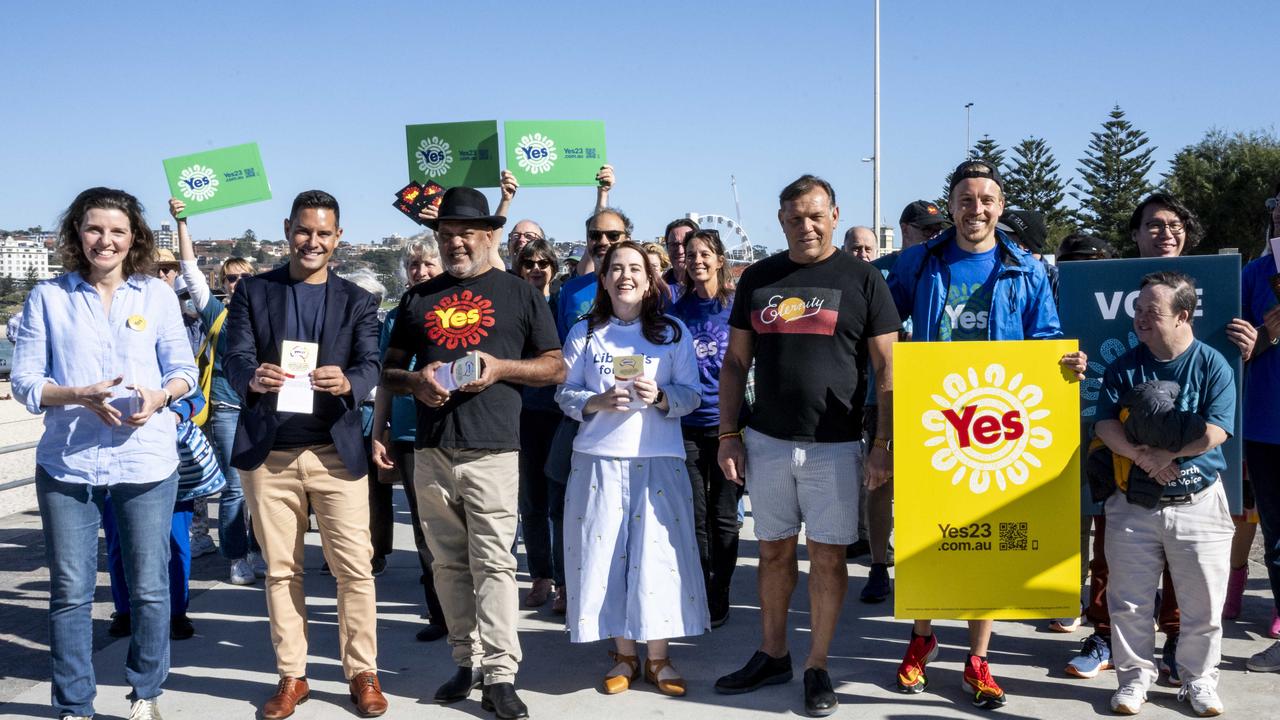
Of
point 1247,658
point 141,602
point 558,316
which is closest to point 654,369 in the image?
point 558,316

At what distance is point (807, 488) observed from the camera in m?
4.10

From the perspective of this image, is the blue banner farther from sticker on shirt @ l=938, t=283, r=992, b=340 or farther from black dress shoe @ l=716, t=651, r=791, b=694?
black dress shoe @ l=716, t=651, r=791, b=694

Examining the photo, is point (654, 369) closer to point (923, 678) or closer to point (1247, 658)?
point (923, 678)

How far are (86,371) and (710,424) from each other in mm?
2870

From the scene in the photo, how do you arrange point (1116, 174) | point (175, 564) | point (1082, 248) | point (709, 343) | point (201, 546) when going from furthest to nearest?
point (1116, 174) → point (201, 546) → point (1082, 248) → point (709, 343) → point (175, 564)

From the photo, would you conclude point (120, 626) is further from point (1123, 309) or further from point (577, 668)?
point (1123, 309)

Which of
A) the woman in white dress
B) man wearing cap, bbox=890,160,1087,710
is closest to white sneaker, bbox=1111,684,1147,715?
man wearing cap, bbox=890,160,1087,710

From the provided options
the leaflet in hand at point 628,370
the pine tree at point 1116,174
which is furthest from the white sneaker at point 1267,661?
the pine tree at point 1116,174

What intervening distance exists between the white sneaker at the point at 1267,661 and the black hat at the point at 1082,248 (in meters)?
2.23

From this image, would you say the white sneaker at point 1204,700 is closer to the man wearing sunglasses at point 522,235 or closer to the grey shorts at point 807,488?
the grey shorts at point 807,488

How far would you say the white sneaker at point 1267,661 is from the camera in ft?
14.3

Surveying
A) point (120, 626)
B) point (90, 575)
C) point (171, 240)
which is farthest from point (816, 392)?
point (171, 240)

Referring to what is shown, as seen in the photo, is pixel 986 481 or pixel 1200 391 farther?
pixel 986 481

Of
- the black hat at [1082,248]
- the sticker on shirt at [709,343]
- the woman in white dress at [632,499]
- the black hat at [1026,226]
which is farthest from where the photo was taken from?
the black hat at [1082,248]
